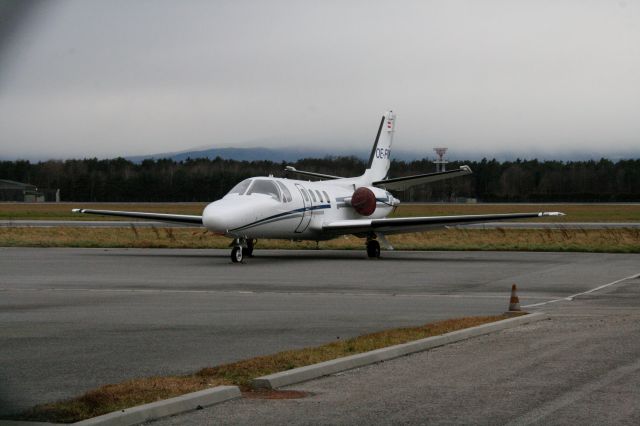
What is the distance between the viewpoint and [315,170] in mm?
109062

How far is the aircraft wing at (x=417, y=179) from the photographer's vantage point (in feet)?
118

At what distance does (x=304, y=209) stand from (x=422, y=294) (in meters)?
13.5

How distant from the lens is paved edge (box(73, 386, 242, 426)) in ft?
25.5

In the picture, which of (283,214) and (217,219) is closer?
(217,219)

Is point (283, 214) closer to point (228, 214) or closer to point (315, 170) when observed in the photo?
point (228, 214)

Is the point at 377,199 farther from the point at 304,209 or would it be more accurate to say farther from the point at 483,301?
the point at 483,301

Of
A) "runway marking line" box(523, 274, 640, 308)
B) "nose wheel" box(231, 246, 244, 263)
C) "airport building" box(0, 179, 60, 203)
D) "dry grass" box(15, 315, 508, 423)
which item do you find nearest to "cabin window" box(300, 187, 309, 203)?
"nose wheel" box(231, 246, 244, 263)

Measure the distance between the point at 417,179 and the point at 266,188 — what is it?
25.2ft

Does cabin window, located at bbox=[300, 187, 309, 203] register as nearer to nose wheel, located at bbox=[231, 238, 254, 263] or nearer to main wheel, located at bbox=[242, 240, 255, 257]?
main wheel, located at bbox=[242, 240, 255, 257]

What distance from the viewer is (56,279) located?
2411 centimetres

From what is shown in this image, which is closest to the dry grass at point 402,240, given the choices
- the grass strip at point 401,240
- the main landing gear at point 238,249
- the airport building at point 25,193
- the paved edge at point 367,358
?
the grass strip at point 401,240

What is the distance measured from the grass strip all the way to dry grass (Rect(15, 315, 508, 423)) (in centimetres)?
2574

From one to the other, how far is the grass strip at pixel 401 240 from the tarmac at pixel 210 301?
189 inches

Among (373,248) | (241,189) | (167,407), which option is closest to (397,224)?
(373,248)
